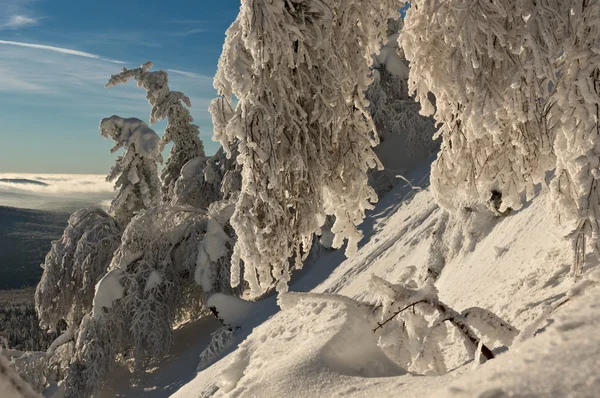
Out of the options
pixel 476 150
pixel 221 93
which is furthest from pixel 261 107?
pixel 476 150

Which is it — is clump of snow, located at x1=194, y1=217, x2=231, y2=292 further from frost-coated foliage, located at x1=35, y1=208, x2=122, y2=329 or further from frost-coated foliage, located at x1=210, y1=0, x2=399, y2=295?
frost-coated foliage, located at x1=210, y1=0, x2=399, y2=295

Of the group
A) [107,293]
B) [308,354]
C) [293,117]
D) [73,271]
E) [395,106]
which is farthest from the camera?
[395,106]

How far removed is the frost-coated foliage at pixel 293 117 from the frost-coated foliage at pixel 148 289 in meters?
9.58

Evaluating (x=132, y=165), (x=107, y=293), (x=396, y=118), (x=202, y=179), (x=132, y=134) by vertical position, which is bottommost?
(x=107, y=293)

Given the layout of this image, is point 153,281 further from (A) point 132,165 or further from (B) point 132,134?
(B) point 132,134

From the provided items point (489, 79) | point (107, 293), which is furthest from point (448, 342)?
point (107, 293)

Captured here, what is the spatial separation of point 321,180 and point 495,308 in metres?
2.54

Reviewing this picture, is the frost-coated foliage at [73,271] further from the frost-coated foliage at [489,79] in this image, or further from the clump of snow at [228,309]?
the frost-coated foliage at [489,79]

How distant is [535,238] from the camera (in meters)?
6.55

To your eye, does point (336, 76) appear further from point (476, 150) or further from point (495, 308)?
point (495, 308)

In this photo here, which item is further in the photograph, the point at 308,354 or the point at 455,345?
the point at 455,345

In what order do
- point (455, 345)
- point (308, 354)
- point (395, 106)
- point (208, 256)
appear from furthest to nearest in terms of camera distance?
point (395, 106)
point (208, 256)
point (455, 345)
point (308, 354)

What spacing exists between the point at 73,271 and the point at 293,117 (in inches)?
505

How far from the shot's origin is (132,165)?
16.9m
